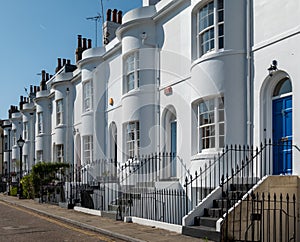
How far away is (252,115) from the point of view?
42.2ft

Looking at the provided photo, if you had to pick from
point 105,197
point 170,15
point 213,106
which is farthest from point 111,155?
point 213,106

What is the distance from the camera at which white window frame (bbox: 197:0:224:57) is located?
1375 centimetres


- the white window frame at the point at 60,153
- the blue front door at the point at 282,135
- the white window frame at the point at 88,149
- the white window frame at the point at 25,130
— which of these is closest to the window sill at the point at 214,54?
the blue front door at the point at 282,135

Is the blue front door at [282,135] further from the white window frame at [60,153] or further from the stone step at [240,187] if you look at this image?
the white window frame at [60,153]

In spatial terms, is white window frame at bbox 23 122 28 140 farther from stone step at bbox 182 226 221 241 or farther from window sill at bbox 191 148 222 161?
stone step at bbox 182 226 221 241

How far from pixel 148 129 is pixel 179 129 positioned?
217 cm

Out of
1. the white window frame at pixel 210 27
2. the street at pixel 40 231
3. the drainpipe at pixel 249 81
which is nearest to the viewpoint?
the street at pixel 40 231

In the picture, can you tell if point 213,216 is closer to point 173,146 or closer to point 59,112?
point 173,146

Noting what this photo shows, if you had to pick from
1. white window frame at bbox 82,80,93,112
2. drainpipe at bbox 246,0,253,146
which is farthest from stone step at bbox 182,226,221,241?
white window frame at bbox 82,80,93,112

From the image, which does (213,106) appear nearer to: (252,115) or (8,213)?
(252,115)

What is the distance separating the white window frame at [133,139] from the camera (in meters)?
18.8

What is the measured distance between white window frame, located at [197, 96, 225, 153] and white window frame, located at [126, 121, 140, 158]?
15.2 ft

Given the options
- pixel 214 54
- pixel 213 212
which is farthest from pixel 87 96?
pixel 213 212

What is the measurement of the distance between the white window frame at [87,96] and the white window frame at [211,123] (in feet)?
35.8
